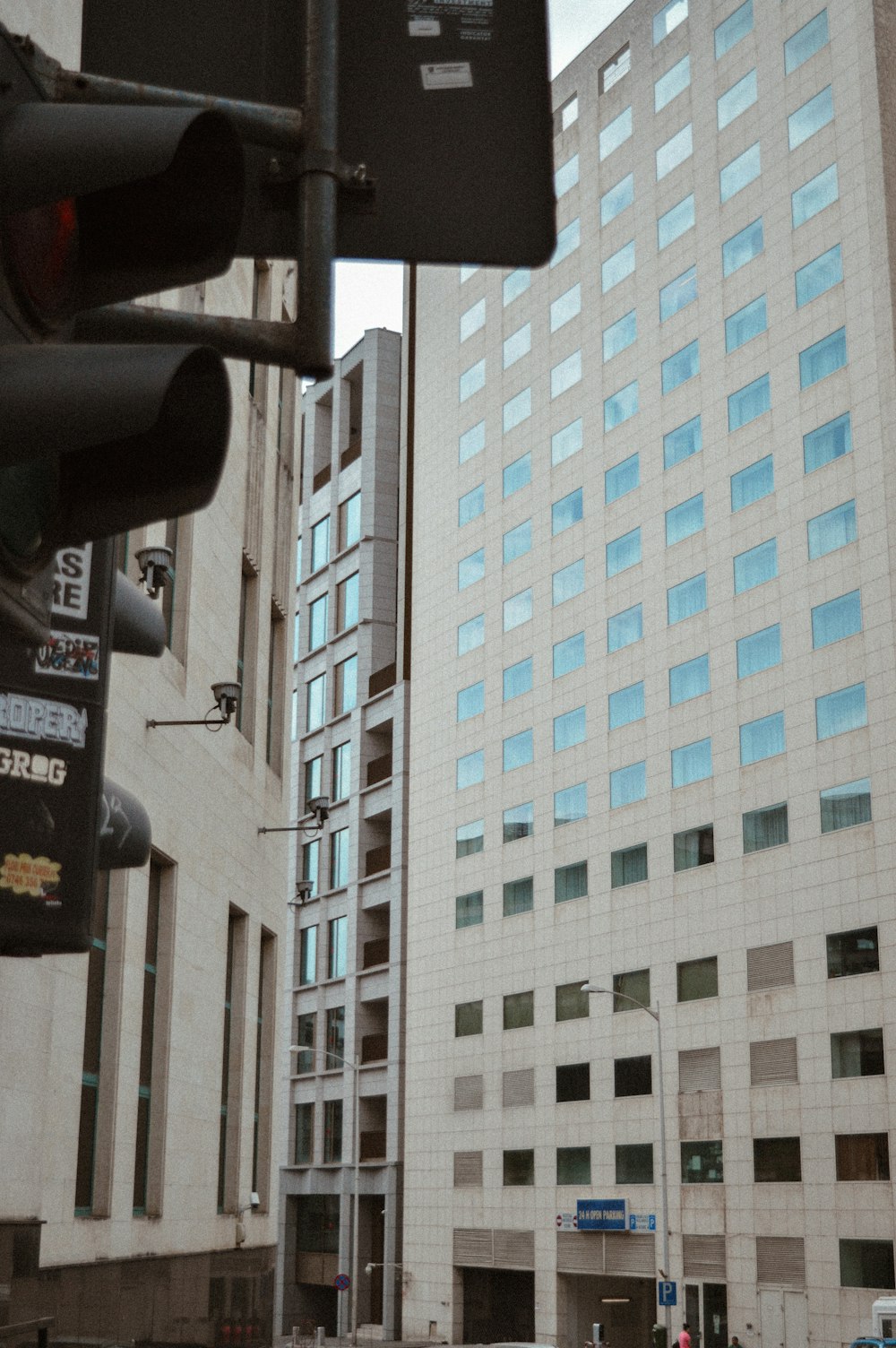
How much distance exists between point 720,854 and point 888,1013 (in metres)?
9.69

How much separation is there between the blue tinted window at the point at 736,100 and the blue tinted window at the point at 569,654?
20.0 meters

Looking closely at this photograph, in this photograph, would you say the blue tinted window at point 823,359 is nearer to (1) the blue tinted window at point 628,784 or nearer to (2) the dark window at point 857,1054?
(1) the blue tinted window at point 628,784

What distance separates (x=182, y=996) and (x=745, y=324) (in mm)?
43626

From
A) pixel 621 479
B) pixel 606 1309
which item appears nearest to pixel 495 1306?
pixel 606 1309

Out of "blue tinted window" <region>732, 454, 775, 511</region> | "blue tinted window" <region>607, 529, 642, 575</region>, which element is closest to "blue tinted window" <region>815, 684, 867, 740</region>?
"blue tinted window" <region>732, 454, 775, 511</region>

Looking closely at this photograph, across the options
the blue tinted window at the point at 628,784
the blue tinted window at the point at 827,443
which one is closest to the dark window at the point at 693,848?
the blue tinted window at the point at 628,784

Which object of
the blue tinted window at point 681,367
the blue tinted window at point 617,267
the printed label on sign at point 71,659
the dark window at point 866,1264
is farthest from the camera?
the blue tinted window at point 617,267

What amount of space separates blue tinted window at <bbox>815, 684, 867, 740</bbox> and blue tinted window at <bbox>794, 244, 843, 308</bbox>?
14.1 meters

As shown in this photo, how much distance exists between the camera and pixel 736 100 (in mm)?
60844

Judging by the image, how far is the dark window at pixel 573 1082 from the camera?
5981 cm

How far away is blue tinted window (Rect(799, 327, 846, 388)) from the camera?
53969 millimetres

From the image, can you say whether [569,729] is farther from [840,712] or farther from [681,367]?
[840,712]

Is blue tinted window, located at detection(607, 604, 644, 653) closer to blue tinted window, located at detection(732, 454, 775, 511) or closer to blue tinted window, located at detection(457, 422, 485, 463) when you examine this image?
blue tinted window, located at detection(732, 454, 775, 511)

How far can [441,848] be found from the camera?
7212 centimetres
